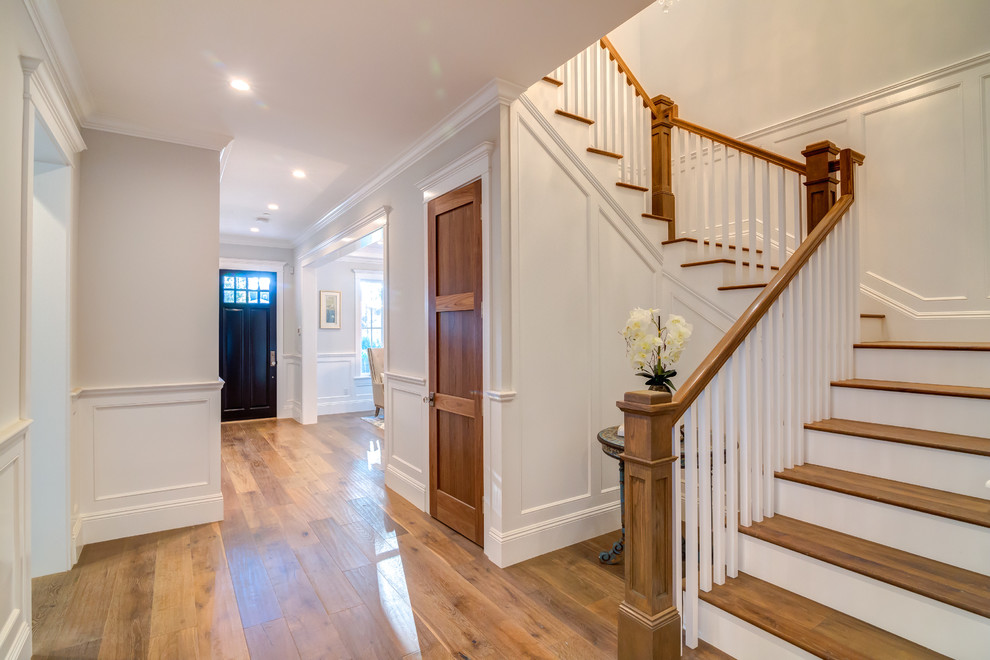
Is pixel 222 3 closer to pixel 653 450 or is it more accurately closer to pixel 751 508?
pixel 653 450

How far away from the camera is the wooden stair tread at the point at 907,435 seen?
1.83 metres

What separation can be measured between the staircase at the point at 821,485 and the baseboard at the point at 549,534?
0.98 meters

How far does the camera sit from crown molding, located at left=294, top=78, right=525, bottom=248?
8.86ft

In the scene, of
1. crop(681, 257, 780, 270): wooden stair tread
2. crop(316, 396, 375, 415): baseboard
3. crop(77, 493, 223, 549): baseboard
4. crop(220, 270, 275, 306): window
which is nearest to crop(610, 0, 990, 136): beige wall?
crop(681, 257, 780, 270): wooden stair tread

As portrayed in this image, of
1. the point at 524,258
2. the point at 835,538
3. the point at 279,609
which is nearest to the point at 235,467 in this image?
the point at 279,609

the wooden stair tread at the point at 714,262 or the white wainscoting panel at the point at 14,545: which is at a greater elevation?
the wooden stair tread at the point at 714,262

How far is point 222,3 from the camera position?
2.00m

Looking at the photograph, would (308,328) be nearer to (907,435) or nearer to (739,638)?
(739,638)

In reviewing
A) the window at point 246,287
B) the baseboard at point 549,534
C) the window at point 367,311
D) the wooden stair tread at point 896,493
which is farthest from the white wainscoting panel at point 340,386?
the wooden stair tread at point 896,493

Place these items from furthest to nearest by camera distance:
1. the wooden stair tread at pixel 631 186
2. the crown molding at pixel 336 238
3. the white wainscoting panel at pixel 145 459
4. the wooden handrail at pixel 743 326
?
the crown molding at pixel 336 238 < the wooden stair tread at pixel 631 186 < the white wainscoting panel at pixel 145 459 < the wooden handrail at pixel 743 326

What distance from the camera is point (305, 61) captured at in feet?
8.02

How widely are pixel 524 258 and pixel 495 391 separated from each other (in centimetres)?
79

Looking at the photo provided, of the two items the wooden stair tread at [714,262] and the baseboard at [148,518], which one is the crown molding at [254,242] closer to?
the baseboard at [148,518]

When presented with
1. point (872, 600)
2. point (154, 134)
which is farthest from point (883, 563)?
point (154, 134)
